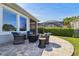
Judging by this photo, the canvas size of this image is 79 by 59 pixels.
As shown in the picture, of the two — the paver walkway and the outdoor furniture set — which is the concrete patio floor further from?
the outdoor furniture set

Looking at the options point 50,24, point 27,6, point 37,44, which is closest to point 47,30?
point 50,24

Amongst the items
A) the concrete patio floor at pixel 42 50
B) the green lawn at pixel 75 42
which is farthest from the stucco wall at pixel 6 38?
the green lawn at pixel 75 42

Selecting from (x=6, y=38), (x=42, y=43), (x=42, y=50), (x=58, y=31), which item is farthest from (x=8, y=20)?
(x=58, y=31)

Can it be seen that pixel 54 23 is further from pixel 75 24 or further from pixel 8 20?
pixel 8 20

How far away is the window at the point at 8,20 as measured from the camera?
9125mm

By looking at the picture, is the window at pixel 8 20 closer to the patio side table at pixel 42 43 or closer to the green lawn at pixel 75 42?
the patio side table at pixel 42 43

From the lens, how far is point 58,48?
789 cm

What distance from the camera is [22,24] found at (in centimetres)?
1011

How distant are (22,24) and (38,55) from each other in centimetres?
A: 303

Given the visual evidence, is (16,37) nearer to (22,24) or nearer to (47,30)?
(22,24)

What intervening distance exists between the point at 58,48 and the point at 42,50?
2.41 ft

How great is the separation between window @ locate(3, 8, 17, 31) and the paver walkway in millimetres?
2493

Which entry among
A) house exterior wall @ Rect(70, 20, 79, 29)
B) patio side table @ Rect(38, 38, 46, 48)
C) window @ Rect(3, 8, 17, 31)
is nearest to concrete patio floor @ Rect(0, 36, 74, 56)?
patio side table @ Rect(38, 38, 46, 48)

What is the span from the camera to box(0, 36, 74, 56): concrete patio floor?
7672 millimetres
